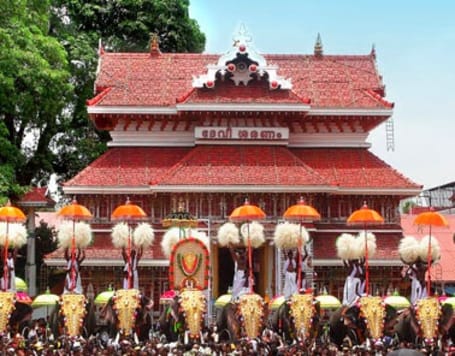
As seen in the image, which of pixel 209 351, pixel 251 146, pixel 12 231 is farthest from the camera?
pixel 251 146

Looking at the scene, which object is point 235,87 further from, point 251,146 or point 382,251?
point 382,251

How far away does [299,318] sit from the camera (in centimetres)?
1970

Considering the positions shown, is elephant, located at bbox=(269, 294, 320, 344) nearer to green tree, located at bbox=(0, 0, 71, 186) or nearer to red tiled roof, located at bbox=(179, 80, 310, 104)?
red tiled roof, located at bbox=(179, 80, 310, 104)

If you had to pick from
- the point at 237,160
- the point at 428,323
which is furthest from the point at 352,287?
the point at 237,160

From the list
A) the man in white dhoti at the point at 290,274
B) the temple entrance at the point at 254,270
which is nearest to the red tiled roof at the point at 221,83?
the temple entrance at the point at 254,270

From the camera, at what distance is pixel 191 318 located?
62.3 feet

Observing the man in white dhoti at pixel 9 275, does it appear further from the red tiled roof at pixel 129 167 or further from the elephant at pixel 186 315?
the red tiled roof at pixel 129 167

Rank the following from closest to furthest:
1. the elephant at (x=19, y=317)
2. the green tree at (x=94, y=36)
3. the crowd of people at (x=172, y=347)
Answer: the crowd of people at (x=172, y=347) → the elephant at (x=19, y=317) → the green tree at (x=94, y=36)

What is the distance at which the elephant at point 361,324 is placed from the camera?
19.4 m

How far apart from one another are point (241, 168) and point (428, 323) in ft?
36.9

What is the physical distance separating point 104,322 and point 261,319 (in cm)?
394

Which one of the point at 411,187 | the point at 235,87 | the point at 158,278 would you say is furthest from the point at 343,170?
the point at 158,278

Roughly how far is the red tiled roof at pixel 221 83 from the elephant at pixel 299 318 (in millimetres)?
11453

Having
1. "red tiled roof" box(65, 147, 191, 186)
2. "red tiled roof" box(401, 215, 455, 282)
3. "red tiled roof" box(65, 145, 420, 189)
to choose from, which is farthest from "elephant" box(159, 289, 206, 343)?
"red tiled roof" box(401, 215, 455, 282)
